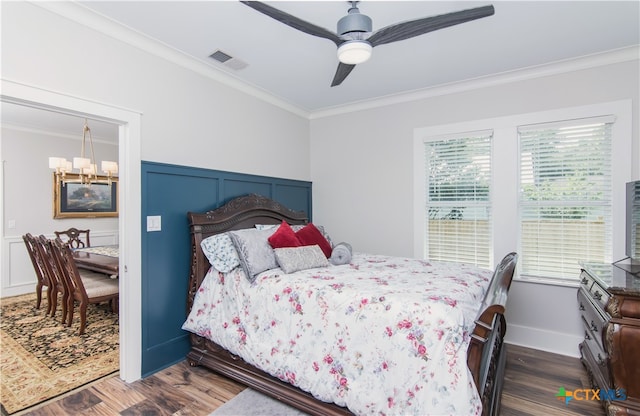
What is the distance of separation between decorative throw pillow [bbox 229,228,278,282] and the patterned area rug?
4.80 ft

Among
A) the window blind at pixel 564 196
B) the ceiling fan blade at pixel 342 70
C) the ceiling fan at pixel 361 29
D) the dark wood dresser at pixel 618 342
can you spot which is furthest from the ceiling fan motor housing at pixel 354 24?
the window blind at pixel 564 196

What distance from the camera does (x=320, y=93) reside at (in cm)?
383

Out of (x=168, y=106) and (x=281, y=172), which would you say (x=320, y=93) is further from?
(x=168, y=106)

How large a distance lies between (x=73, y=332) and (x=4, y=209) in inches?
118

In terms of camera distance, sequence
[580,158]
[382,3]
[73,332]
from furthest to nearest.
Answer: [73,332] → [580,158] → [382,3]

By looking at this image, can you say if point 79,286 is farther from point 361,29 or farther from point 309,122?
point 361,29

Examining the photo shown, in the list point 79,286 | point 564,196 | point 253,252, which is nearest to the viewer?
point 253,252

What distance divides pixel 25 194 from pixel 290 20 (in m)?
5.86

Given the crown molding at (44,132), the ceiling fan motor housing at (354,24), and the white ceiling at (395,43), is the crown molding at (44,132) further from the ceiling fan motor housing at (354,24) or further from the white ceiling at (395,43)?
the ceiling fan motor housing at (354,24)

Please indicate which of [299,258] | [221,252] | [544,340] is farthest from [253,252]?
[544,340]

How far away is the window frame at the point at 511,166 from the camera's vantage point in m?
2.83

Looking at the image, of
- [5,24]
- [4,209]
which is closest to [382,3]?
[5,24]

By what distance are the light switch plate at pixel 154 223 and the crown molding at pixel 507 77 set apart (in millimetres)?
2712

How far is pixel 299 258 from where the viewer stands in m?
2.68
